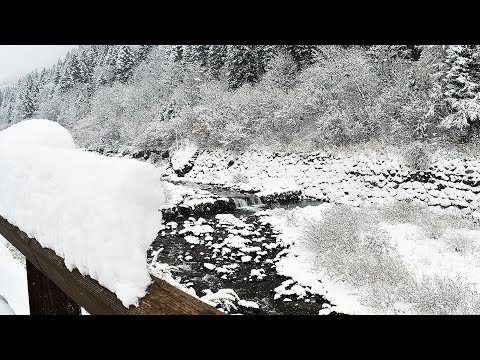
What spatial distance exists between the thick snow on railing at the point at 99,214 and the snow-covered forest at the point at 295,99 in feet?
48.7

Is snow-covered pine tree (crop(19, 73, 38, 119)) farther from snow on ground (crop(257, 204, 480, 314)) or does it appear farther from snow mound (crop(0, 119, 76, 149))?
snow mound (crop(0, 119, 76, 149))

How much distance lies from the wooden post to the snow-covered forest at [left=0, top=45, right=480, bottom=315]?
18 centimetres

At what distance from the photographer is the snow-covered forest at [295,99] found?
46.4ft

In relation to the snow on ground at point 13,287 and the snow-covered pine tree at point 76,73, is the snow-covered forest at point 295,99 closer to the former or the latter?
the snow-covered pine tree at point 76,73

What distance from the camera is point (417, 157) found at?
1356 cm

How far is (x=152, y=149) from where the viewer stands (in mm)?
27078

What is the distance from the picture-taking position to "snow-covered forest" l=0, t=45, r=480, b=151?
14133 mm

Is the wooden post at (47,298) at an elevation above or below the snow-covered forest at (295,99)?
below

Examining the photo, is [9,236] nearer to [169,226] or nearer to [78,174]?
[78,174]

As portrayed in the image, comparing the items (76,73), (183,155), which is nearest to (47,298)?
(183,155)

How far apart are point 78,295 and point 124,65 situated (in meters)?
50.9

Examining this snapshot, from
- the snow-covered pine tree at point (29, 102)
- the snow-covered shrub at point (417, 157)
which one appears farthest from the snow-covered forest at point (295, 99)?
the snow-covered pine tree at point (29, 102)

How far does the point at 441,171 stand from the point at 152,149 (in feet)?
67.0
